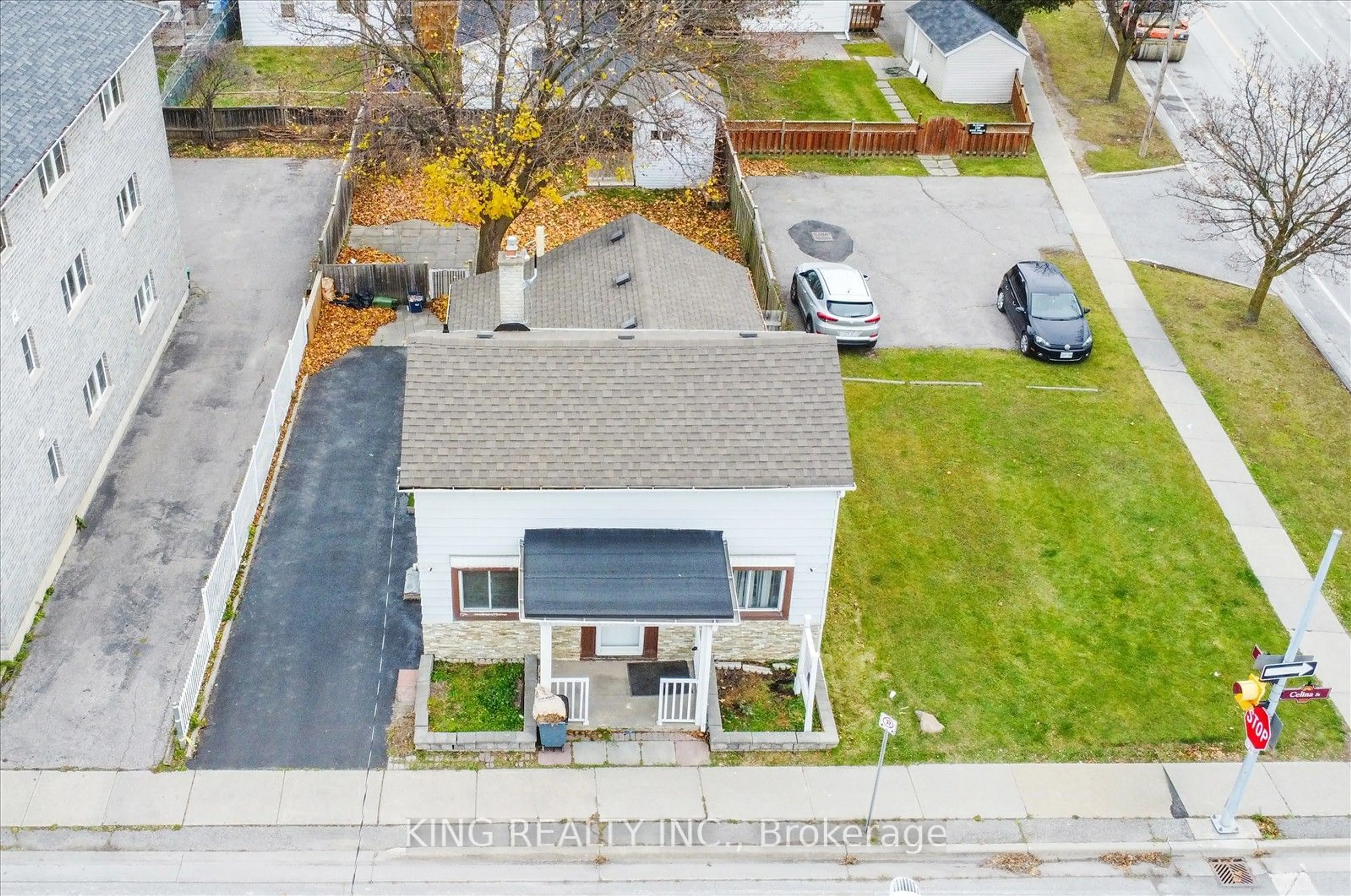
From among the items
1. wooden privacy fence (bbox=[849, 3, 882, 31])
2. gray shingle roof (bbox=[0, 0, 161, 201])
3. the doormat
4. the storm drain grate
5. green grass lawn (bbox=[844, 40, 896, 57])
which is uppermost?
gray shingle roof (bbox=[0, 0, 161, 201])

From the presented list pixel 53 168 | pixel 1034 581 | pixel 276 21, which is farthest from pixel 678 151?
pixel 1034 581

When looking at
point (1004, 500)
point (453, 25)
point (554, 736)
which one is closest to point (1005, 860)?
point (554, 736)

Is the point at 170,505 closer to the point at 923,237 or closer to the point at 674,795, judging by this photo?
the point at 674,795

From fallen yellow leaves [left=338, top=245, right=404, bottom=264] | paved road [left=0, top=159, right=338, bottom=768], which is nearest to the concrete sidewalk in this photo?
paved road [left=0, top=159, right=338, bottom=768]

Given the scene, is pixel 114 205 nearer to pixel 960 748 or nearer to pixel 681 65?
pixel 681 65

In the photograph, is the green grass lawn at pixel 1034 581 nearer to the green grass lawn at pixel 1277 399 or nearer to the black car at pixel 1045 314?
the black car at pixel 1045 314

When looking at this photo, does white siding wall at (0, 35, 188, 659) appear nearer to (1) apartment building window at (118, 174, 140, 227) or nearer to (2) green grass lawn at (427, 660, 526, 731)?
(1) apartment building window at (118, 174, 140, 227)

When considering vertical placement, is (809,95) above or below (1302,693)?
above
